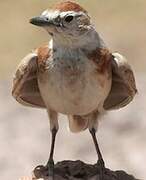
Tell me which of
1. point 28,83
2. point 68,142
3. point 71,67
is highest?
point 71,67

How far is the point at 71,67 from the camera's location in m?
8.27

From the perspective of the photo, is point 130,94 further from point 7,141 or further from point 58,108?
point 7,141

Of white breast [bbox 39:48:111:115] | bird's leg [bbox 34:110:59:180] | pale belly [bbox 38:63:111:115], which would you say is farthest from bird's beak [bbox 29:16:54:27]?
bird's leg [bbox 34:110:59:180]

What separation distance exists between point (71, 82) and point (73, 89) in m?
0.07

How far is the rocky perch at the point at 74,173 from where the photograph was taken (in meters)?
8.52

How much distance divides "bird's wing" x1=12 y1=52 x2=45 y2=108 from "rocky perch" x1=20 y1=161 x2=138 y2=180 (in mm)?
699

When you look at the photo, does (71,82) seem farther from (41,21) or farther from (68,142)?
(68,142)

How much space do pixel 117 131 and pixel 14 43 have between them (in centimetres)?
620

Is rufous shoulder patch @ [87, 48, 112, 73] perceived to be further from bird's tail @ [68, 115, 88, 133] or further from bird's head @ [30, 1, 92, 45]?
bird's tail @ [68, 115, 88, 133]

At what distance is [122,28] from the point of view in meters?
19.0

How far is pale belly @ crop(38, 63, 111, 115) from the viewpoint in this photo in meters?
8.27

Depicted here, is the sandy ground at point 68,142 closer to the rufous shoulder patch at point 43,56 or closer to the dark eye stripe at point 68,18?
the rufous shoulder patch at point 43,56

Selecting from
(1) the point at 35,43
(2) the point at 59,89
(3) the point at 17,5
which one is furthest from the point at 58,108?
(3) the point at 17,5

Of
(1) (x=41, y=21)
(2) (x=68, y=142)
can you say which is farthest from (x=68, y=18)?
(2) (x=68, y=142)
